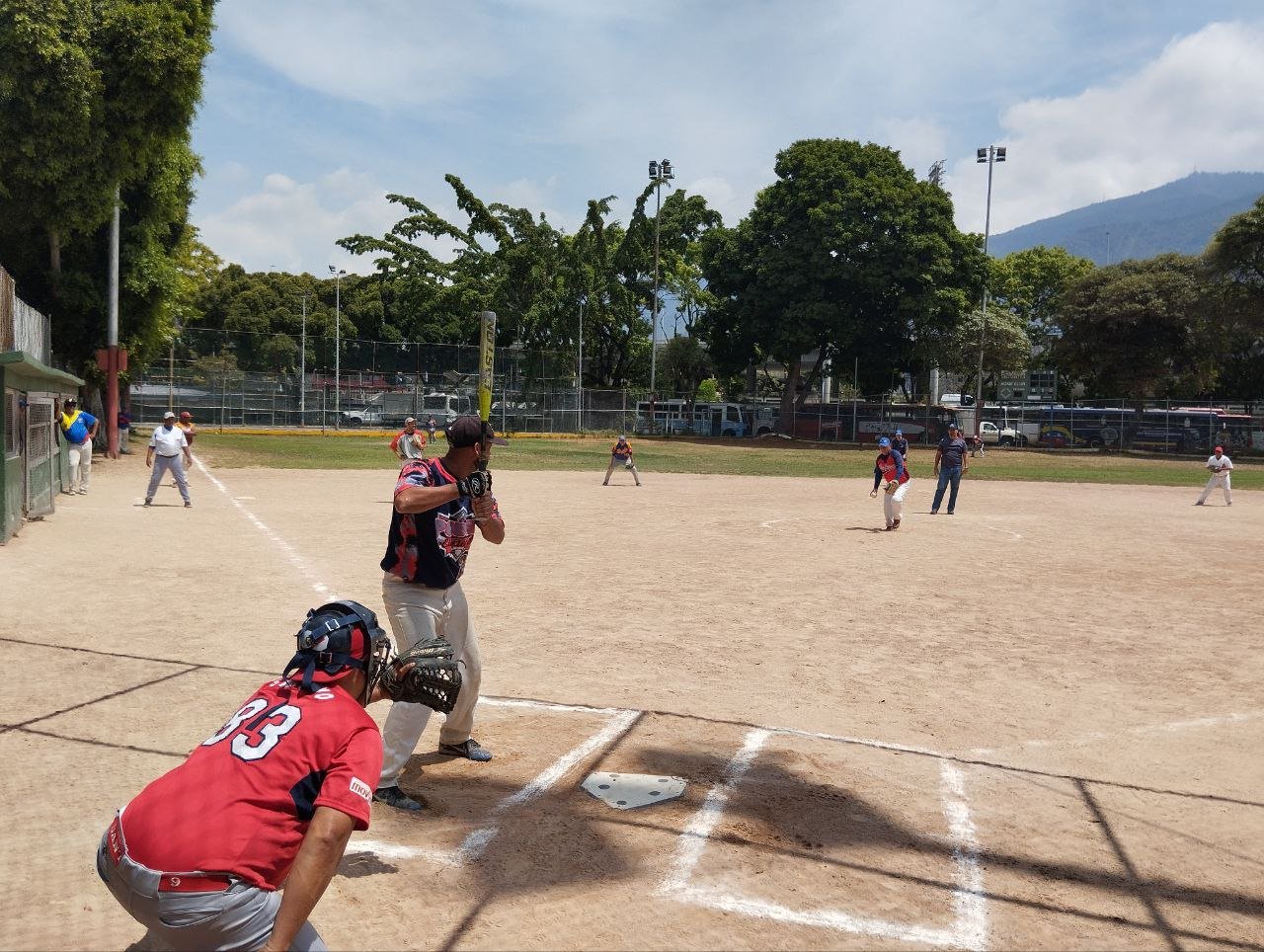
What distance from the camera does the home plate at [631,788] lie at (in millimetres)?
5504

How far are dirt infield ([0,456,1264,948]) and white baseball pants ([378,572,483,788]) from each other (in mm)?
287

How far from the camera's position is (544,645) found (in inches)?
363

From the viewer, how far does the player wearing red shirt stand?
107 inches

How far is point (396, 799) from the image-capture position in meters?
5.41

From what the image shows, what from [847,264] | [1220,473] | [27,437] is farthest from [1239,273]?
[27,437]

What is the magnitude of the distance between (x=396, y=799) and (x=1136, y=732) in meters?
5.11

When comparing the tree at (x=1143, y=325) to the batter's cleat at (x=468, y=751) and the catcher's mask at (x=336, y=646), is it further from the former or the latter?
the catcher's mask at (x=336, y=646)

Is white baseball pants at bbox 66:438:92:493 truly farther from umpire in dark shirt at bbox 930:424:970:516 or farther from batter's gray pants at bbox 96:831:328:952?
batter's gray pants at bbox 96:831:328:952

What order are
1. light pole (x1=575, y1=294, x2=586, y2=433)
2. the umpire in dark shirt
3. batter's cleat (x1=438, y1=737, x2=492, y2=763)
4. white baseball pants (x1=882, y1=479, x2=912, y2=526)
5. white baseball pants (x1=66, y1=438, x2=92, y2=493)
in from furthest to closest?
light pole (x1=575, y1=294, x2=586, y2=433), the umpire in dark shirt, white baseball pants (x1=66, y1=438, x2=92, y2=493), white baseball pants (x1=882, y1=479, x2=912, y2=526), batter's cleat (x1=438, y1=737, x2=492, y2=763)

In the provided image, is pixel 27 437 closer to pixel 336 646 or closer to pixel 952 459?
pixel 336 646

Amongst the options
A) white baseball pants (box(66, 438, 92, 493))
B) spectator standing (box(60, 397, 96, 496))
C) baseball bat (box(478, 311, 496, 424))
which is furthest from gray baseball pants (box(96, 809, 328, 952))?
white baseball pants (box(66, 438, 92, 493))

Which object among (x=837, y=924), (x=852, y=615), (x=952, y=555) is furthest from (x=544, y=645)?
(x=952, y=555)

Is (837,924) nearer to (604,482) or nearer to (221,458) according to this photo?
(604,482)

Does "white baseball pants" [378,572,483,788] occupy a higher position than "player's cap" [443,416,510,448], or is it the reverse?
Result: "player's cap" [443,416,510,448]
